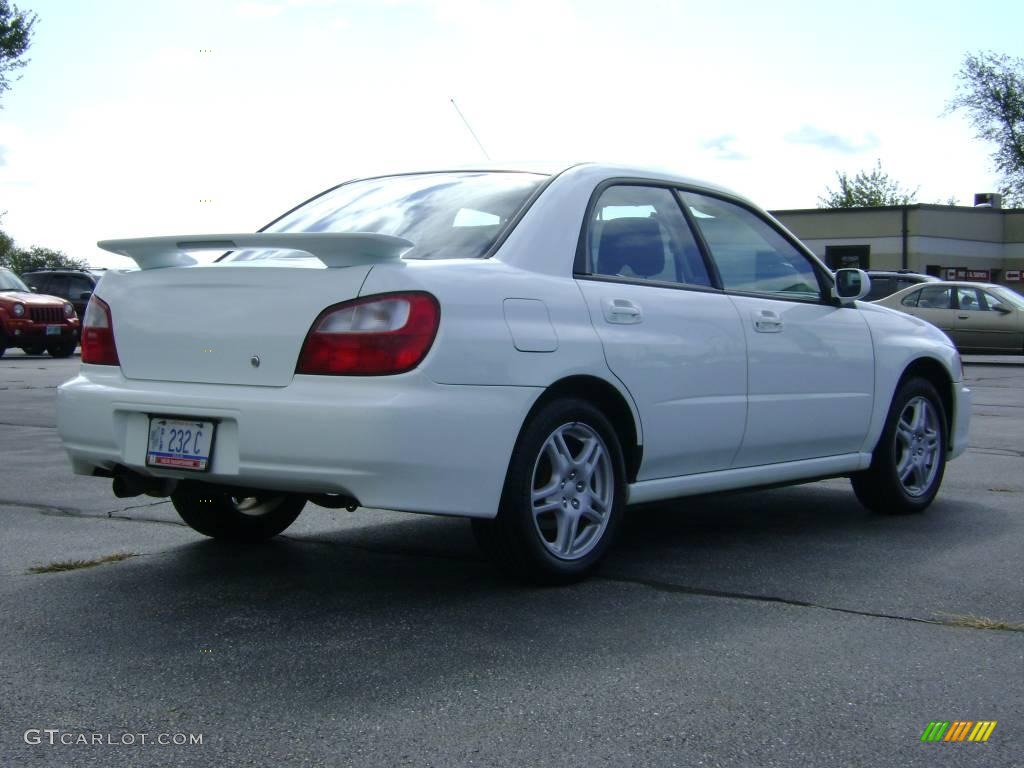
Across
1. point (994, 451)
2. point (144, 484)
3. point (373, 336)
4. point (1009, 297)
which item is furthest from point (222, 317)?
point (1009, 297)

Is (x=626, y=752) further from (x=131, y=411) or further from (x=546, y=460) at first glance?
(x=131, y=411)

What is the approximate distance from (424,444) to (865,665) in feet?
4.84

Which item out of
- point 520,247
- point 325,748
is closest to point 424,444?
point 520,247

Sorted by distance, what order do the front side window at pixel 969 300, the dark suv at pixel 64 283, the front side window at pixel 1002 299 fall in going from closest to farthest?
the front side window at pixel 1002 299
the front side window at pixel 969 300
the dark suv at pixel 64 283

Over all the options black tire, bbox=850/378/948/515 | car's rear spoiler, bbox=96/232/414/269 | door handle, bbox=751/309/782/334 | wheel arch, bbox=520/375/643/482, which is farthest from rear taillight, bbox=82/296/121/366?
black tire, bbox=850/378/948/515

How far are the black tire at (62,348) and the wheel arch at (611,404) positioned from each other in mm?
22272

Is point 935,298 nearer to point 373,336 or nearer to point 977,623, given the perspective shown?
point 977,623

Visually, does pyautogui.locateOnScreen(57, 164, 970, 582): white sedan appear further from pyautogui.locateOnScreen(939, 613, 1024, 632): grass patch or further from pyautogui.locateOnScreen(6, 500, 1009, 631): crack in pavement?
pyautogui.locateOnScreen(939, 613, 1024, 632): grass patch

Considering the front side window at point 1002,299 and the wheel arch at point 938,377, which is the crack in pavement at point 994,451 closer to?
the wheel arch at point 938,377

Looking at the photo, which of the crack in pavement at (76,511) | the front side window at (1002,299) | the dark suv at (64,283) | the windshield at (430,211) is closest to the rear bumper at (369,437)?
the windshield at (430,211)

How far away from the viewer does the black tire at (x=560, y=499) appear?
4430 mm

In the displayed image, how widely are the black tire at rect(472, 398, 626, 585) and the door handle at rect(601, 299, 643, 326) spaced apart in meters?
0.35

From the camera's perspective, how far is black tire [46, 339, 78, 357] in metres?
25.4

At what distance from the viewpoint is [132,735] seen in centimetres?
309
